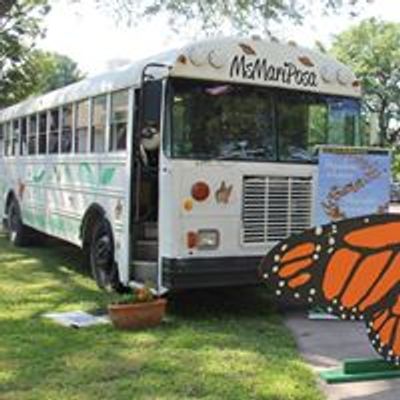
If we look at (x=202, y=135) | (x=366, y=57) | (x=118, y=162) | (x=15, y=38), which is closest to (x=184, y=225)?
(x=202, y=135)

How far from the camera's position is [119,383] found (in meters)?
6.09

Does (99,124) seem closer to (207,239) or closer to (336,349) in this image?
(207,239)

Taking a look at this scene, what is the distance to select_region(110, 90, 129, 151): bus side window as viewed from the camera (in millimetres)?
9133

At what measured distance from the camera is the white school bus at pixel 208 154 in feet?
26.9

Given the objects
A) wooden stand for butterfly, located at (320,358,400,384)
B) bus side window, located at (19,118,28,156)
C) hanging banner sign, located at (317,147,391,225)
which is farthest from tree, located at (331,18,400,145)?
wooden stand for butterfly, located at (320,358,400,384)

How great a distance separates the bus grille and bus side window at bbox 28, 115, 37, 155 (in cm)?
582

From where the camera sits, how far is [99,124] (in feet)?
33.1

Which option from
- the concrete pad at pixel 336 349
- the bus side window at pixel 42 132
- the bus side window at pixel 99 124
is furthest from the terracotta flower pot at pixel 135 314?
the bus side window at pixel 42 132

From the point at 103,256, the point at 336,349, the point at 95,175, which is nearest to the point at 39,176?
the point at 95,175

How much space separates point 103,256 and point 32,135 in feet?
14.4

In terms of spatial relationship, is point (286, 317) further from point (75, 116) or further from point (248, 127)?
point (75, 116)

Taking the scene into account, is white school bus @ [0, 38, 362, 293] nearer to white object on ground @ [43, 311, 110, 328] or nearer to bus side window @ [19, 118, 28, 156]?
white object on ground @ [43, 311, 110, 328]

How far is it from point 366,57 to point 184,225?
44872 mm

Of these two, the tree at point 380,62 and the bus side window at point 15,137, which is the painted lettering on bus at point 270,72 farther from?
the tree at point 380,62
